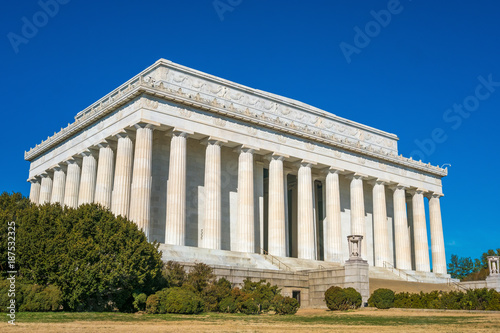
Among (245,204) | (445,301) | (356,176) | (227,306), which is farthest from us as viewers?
(356,176)

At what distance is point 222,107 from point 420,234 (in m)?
33.9

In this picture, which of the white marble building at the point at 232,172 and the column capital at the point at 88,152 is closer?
the white marble building at the point at 232,172

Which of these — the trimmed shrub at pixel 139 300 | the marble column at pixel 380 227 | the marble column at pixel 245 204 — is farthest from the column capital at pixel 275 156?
the trimmed shrub at pixel 139 300

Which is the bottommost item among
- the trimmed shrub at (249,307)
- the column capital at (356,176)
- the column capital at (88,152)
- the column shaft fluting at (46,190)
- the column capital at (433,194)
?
the trimmed shrub at (249,307)

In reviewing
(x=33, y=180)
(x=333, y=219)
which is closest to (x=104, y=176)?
(x=33, y=180)

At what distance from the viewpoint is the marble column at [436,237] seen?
71.1m

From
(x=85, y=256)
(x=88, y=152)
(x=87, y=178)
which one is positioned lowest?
(x=85, y=256)

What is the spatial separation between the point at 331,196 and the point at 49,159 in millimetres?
33345

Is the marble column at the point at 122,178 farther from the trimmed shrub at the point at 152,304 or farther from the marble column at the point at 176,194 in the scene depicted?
the trimmed shrub at the point at 152,304

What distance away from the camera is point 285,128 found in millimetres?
58062

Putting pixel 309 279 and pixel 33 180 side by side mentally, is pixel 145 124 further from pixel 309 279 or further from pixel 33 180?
pixel 33 180

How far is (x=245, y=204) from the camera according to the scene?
53.9 m

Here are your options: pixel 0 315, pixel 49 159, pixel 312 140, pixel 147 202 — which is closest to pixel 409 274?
pixel 312 140

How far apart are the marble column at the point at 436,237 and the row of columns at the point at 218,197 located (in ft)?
0.43
